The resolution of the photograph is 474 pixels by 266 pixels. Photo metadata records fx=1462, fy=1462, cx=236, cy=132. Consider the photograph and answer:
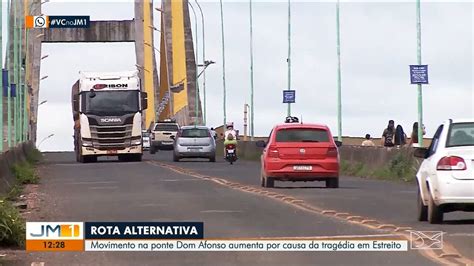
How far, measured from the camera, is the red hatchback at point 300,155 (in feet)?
108

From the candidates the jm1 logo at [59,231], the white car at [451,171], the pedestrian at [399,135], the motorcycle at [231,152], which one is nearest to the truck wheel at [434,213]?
the white car at [451,171]

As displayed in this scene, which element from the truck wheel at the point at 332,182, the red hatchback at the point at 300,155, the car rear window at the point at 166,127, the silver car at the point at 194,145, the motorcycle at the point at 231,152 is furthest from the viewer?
the car rear window at the point at 166,127

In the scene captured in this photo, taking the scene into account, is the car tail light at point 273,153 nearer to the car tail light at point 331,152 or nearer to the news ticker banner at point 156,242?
the car tail light at point 331,152

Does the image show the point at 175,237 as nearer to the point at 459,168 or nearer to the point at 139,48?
the point at 459,168

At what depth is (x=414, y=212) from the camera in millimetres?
23234

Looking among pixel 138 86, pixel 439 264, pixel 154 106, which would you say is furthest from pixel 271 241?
pixel 154 106

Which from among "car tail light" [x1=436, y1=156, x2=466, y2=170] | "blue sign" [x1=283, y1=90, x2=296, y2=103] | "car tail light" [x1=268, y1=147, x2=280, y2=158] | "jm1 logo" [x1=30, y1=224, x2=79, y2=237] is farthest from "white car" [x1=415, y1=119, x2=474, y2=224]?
"blue sign" [x1=283, y1=90, x2=296, y2=103]

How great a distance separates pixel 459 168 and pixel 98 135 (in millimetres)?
42509

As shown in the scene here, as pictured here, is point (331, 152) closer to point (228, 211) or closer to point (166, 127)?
point (228, 211)

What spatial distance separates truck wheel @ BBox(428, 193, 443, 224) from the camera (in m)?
19.7

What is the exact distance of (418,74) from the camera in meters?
42.6

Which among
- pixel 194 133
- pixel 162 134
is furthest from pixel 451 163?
pixel 162 134

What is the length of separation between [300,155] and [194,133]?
2971 cm

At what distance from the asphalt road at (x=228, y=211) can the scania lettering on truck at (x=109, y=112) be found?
1917 cm
